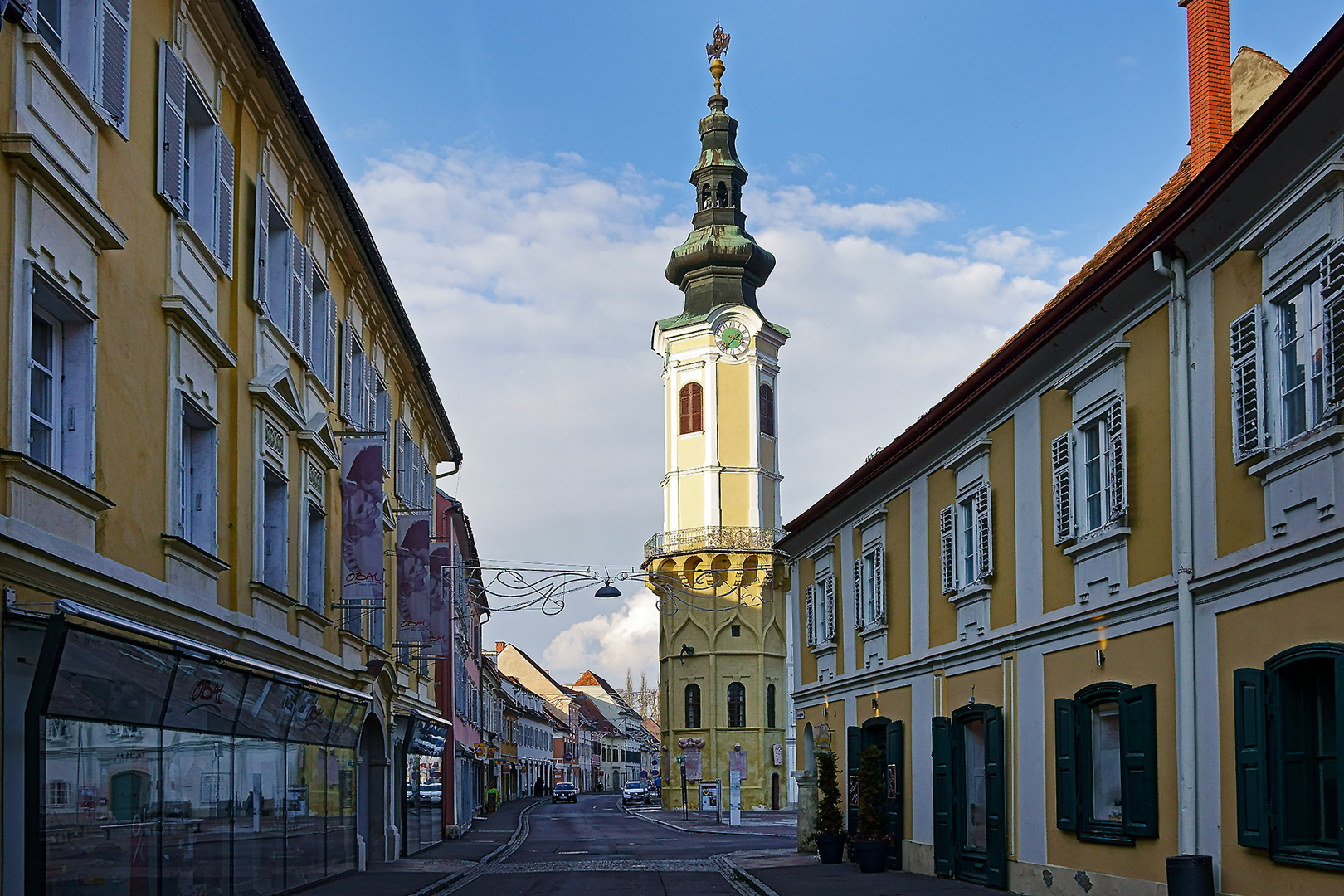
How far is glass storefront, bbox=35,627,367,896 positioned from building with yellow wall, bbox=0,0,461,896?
0.12ft

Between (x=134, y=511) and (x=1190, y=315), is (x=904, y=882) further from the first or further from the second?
(x=134, y=511)

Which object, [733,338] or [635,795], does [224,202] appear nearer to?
[733,338]

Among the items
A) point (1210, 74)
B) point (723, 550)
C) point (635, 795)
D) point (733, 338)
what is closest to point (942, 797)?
point (1210, 74)

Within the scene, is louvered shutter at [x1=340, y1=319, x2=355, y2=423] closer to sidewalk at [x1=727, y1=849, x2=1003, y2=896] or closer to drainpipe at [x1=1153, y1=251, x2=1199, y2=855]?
sidewalk at [x1=727, y1=849, x2=1003, y2=896]

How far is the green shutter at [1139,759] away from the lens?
48.6ft

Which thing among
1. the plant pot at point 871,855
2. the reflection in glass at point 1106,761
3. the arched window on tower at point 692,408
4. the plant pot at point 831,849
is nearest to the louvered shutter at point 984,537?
the reflection in glass at point 1106,761

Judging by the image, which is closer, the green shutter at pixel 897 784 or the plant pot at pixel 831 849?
the green shutter at pixel 897 784

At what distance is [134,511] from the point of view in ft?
41.9

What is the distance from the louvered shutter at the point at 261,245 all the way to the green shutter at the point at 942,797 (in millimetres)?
11571

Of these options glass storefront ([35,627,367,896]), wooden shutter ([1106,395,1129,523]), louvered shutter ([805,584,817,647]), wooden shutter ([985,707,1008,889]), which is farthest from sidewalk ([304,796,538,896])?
wooden shutter ([1106,395,1129,523])

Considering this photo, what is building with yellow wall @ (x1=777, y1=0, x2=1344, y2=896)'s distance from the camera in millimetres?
11734

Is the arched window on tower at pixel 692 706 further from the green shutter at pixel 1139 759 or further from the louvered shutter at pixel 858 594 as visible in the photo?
the green shutter at pixel 1139 759

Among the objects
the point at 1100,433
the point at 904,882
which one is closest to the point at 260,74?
the point at 1100,433

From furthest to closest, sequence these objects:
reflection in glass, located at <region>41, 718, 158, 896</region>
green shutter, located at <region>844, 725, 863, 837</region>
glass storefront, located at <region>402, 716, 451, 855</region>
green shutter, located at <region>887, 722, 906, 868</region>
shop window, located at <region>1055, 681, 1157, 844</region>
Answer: glass storefront, located at <region>402, 716, 451, 855</region>, green shutter, located at <region>844, 725, 863, 837</region>, green shutter, located at <region>887, 722, 906, 868</region>, shop window, located at <region>1055, 681, 1157, 844</region>, reflection in glass, located at <region>41, 718, 158, 896</region>
